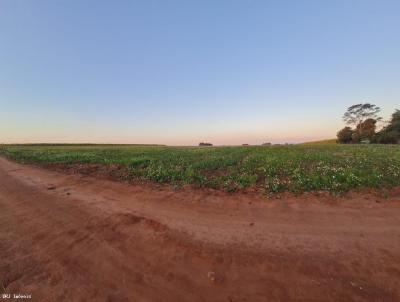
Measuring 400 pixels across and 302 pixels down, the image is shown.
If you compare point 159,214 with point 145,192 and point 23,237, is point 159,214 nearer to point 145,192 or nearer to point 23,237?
point 145,192

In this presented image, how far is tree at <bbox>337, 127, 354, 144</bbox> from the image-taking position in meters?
65.0

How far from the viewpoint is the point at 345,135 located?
65.2 m

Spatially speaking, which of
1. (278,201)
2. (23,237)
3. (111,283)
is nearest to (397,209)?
(278,201)

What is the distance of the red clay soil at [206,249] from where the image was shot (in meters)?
3.06

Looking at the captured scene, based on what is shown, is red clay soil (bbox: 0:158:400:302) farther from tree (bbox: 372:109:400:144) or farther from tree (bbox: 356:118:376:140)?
tree (bbox: 356:118:376:140)

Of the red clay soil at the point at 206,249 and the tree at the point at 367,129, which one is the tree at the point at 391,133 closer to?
the tree at the point at 367,129

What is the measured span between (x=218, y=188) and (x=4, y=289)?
21.1ft

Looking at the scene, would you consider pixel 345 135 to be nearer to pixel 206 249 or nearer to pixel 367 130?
pixel 367 130

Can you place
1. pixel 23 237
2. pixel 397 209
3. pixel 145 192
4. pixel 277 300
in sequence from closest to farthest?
1. pixel 277 300
2. pixel 23 237
3. pixel 397 209
4. pixel 145 192

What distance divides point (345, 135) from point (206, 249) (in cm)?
7738

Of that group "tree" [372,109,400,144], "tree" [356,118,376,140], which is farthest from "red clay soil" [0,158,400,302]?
"tree" [356,118,376,140]

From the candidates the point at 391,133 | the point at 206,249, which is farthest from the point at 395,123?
the point at 206,249

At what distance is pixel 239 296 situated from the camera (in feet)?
9.61

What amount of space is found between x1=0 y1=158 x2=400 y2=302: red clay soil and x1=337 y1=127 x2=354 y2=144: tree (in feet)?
236
